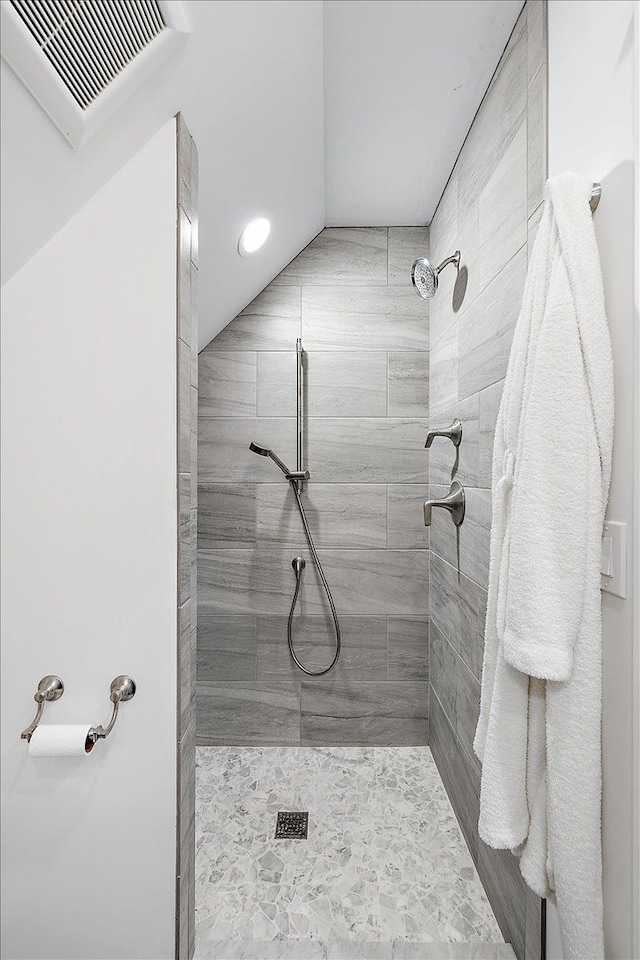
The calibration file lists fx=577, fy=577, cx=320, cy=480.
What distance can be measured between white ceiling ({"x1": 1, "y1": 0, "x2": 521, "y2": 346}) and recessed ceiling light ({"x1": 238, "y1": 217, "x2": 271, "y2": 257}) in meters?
0.03

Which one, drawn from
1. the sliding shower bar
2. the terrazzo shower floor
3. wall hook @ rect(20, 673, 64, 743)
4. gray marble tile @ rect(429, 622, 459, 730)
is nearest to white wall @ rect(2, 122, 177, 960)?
wall hook @ rect(20, 673, 64, 743)

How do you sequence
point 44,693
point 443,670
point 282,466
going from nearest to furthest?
1. point 44,693
2. point 443,670
3. point 282,466

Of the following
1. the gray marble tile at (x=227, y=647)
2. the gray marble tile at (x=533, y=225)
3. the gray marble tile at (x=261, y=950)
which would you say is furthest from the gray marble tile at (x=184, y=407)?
the gray marble tile at (x=227, y=647)

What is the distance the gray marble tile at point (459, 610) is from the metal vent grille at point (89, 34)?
136cm

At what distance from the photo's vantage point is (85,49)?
80 cm

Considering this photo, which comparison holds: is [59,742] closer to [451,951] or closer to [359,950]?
[359,950]

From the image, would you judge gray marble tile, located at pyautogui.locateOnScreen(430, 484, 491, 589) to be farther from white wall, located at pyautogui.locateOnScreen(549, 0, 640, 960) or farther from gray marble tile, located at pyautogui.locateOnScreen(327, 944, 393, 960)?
gray marble tile, located at pyautogui.locateOnScreen(327, 944, 393, 960)

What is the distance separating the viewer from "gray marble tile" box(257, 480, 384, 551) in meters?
2.32

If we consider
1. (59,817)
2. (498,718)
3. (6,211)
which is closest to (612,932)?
(498,718)

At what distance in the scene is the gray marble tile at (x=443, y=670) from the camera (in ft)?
6.14

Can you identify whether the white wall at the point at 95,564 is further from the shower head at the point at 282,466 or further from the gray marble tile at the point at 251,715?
the gray marble tile at the point at 251,715

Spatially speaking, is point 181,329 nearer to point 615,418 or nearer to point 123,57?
point 123,57

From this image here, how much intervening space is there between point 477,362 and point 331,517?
925 mm

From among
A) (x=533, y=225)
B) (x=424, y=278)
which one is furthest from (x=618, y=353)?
(x=424, y=278)
